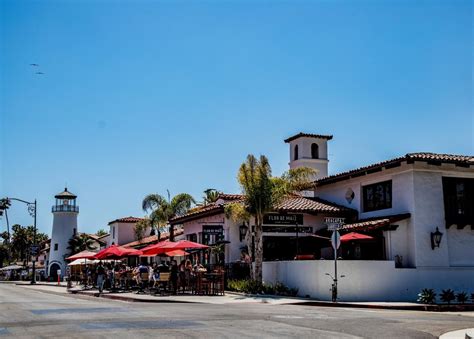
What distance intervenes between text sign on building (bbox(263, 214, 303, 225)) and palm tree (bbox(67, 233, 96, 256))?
44668mm

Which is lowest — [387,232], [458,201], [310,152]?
[387,232]

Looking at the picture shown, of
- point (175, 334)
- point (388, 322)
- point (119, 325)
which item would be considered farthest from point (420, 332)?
point (119, 325)

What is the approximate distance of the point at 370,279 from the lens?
78.7 ft

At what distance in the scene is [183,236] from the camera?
39.8 m

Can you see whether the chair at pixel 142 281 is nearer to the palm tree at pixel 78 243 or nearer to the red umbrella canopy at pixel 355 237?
the red umbrella canopy at pixel 355 237

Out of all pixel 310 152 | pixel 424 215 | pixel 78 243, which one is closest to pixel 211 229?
pixel 424 215

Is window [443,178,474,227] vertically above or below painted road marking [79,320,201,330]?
above

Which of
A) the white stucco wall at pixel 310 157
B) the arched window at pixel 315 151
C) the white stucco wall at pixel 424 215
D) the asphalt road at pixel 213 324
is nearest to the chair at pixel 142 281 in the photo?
the asphalt road at pixel 213 324

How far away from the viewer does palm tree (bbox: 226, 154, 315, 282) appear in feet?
87.0

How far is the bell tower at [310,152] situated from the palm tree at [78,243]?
3755 centimetres

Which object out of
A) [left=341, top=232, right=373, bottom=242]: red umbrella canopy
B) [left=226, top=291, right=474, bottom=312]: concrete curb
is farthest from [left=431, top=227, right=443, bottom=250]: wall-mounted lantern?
[left=226, top=291, right=474, bottom=312]: concrete curb

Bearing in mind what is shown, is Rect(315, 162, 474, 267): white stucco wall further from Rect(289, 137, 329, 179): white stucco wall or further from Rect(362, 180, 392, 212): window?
Rect(289, 137, 329, 179): white stucco wall

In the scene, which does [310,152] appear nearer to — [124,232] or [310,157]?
[310,157]

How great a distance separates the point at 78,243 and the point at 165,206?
25.0 meters
